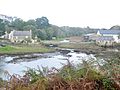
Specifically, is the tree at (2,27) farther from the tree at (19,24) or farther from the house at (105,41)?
the house at (105,41)

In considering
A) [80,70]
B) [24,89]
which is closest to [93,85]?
[80,70]

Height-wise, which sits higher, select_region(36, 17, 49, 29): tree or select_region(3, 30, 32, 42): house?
select_region(36, 17, 49, 29): tree

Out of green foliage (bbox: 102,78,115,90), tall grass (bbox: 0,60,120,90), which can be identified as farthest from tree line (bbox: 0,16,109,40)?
green foliage (bbox: 102,78,115,90)

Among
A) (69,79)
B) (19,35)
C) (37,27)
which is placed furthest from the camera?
(37,27)

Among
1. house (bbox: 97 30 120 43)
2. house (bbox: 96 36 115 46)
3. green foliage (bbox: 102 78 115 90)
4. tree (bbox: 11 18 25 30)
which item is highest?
tree (bbox: 11 18 25 30)

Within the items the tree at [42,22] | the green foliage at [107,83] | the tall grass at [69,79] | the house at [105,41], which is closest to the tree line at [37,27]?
the tree at [42,22]

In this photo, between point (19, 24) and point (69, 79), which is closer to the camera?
point (69, 79)

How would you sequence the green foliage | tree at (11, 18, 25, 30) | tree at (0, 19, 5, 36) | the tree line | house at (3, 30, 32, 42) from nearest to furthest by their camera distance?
the green foliage
house at (3, 30, 32, 42)
tree at (0, 19, 5, 36)
the tree line
tree at (11, 18, 25, 30)

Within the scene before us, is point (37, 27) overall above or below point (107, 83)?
above

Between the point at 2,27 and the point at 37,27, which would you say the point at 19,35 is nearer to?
the point at 2,27

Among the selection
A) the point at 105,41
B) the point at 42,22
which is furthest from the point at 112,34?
the point at 42,22

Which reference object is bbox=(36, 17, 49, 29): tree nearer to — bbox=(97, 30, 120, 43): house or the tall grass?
bbox=(97, 30, 120, 43): house

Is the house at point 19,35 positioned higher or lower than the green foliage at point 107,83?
lower

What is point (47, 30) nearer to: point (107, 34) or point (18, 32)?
point (18, 32)
